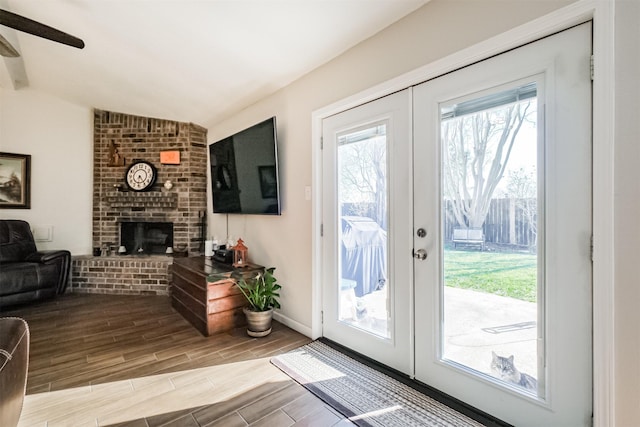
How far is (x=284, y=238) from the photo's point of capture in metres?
2.84

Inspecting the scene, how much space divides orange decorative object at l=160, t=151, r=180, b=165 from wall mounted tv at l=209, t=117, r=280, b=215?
0.88m

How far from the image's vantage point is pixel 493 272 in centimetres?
153

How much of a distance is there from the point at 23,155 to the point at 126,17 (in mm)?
3028

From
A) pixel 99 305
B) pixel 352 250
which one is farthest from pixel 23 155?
pixel 352 250

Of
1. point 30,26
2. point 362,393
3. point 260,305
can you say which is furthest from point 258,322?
point 30,26

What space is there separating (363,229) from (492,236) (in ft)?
2.85

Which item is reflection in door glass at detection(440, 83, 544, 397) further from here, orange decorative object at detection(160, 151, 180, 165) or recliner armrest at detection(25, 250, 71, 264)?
recliner armrest at detection(25, 250, 71, 264)

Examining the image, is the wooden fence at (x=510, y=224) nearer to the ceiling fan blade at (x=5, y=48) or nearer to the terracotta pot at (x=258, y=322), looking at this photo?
the terracotta pot at (x=258, y=322)

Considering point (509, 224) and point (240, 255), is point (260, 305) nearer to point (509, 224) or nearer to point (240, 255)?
point (240, 255)

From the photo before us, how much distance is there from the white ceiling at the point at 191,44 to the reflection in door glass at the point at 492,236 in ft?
2.75

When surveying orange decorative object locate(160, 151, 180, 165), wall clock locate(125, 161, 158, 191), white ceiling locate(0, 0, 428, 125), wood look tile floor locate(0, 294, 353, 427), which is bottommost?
wood look tile floor locate(0, 294, 353, 427)

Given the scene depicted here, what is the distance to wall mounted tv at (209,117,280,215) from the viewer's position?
108 inches

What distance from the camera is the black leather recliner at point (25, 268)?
3.11 metres

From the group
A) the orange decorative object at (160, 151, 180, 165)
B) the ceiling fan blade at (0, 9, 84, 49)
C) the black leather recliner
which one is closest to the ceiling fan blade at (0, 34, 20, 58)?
the ceiling fan blade at (0, 9, 84, 49)
